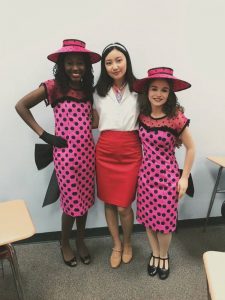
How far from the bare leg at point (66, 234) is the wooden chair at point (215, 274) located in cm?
113

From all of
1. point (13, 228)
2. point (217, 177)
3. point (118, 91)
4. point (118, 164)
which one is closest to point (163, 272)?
point (118, 164)

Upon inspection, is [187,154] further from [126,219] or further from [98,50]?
[98,50]

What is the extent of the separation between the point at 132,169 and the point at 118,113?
38cm

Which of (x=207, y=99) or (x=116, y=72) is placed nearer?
(x=116, y=72)

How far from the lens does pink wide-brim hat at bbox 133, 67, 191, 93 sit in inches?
63.3

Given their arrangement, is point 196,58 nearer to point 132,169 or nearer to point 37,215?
point 132,169

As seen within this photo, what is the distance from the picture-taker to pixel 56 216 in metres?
2.30

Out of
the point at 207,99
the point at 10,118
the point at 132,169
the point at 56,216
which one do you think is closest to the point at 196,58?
the point at 207,99

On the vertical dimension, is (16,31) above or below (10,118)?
above

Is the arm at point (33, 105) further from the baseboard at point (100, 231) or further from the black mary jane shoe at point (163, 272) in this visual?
the black mary jane shoe at point (163, 272)

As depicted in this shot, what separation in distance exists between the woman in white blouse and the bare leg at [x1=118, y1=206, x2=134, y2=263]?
16 millimetres

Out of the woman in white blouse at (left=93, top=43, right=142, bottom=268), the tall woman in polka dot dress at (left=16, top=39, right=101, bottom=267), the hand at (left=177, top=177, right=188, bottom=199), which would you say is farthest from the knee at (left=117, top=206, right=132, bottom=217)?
the hand at (left=177, top=177, right=188, bottom=199)

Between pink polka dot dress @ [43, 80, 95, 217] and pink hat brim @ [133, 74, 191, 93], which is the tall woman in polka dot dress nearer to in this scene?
pink polka dot dress @ [43, 80, 95, 217]

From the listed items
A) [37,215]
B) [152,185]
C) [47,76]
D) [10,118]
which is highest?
[47,76]
